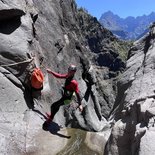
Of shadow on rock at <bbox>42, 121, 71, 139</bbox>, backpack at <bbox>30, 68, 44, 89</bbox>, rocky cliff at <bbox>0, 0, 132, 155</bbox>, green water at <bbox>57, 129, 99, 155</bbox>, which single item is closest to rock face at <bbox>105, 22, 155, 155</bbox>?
green water at <bbox>57, 129, 99, 155</bbox>

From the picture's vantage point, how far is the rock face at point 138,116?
12.7 m

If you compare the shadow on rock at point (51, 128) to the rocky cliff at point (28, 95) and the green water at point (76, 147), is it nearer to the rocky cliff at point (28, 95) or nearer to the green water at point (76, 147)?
the rocky cliff at point (28, 95)

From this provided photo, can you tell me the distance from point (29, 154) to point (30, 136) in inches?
51.4

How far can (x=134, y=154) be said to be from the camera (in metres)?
12.7

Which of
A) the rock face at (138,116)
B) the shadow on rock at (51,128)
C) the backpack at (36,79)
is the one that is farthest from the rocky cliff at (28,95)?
the rock face at (138,116)

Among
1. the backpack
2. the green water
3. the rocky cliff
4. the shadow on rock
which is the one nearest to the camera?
the rocky cliff

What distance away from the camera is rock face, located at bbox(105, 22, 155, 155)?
498 inches

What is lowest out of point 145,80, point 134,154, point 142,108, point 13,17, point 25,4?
point 134,154

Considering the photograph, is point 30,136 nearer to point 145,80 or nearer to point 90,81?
point 145,80

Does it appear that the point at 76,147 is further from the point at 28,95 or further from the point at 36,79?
the point at 36,79

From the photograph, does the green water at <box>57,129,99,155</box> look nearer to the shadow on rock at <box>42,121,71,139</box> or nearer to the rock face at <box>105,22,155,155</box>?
the shadow on rock at <box>42,121,71,139</box>

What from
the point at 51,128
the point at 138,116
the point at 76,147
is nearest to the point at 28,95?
the point at 51,128

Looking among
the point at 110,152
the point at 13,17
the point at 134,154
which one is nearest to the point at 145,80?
the point at 110,152

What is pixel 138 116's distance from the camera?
565 inches
